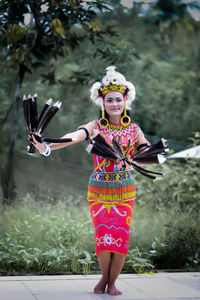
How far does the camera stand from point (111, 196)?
3939mm

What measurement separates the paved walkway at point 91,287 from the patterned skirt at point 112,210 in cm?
44

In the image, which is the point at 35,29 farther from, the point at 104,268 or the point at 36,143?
the point at 104,268

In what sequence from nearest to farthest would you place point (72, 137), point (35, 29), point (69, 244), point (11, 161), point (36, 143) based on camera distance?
point (36, 143)
point (72, 137)
point (69, 244)
point (35, 29)
point (11, 161)

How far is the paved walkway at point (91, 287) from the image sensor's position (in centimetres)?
385

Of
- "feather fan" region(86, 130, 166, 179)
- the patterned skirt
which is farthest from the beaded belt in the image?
"feather fan" region(86, 130, 166, 179)

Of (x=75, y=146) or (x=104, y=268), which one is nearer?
(x=104, y=268)

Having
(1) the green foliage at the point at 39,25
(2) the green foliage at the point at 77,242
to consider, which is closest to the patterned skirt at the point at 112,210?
(2) the green foliage at the point at 77,242

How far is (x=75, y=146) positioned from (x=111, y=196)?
6093mm

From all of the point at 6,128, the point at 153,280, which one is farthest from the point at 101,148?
the point at 6,128

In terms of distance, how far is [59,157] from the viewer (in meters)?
10.0

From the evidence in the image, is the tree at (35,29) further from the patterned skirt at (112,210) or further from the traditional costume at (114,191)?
the patterned skirt at (112,210)

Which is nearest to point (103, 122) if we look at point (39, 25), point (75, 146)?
point (39, 25)

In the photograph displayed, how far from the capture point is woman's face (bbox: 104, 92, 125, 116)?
4.07 meters

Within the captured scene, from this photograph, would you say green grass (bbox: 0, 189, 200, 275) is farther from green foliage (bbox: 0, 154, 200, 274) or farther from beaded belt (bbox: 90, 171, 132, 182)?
Result: beaded belt (bbox: 90, 171, 132, 182)
